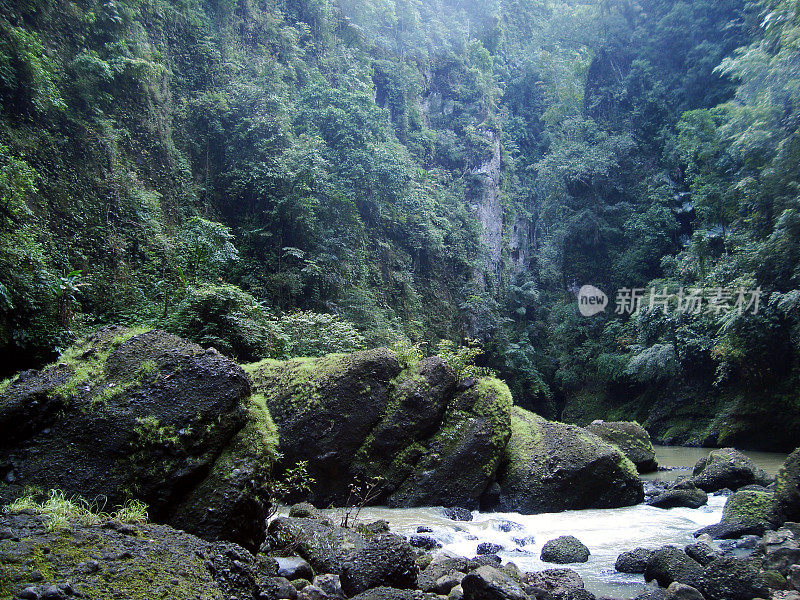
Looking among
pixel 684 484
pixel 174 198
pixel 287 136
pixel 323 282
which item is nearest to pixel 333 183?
pixel 287 136

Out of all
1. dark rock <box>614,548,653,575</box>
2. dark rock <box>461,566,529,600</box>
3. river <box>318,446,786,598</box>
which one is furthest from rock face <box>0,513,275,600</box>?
dark rock <box>614,548,653,575</box>

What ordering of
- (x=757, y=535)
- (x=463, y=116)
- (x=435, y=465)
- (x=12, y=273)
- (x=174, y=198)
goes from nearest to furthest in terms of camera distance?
(x=757, y=535), (x=12, y=273), (x=435, y=465), (x=174, y=198), (x=463, y=116)

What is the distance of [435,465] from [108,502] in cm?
461

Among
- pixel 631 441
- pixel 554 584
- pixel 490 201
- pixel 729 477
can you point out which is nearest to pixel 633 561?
pixel 554 584

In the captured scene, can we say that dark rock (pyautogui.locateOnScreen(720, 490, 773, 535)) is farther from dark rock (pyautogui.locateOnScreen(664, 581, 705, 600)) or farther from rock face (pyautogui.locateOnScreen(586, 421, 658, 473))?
rock face (pyautogui.locateOnScreen(586, 421, 658, 473))

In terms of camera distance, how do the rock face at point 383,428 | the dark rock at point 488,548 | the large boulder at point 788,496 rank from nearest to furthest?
the dark rock at point 488,548 < the large boulder at point 788,496 < the rock face at point 383,428

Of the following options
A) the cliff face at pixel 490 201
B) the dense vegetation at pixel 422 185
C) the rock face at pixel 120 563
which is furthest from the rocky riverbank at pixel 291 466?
the cliff face at pixel 490 201

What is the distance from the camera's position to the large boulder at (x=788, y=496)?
5.71m

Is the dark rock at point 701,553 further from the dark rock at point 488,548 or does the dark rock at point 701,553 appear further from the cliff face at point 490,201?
the cliff face at point 490,201

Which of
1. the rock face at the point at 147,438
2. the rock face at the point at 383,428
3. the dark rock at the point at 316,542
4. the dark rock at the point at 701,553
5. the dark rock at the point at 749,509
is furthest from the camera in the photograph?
the rock face at the point at 383,428

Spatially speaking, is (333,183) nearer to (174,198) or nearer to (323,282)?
(323,282)

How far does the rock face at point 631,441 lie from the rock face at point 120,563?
8917mm

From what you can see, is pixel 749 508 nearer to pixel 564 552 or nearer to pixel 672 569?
pixel 672 569

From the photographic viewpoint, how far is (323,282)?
1312 cm
